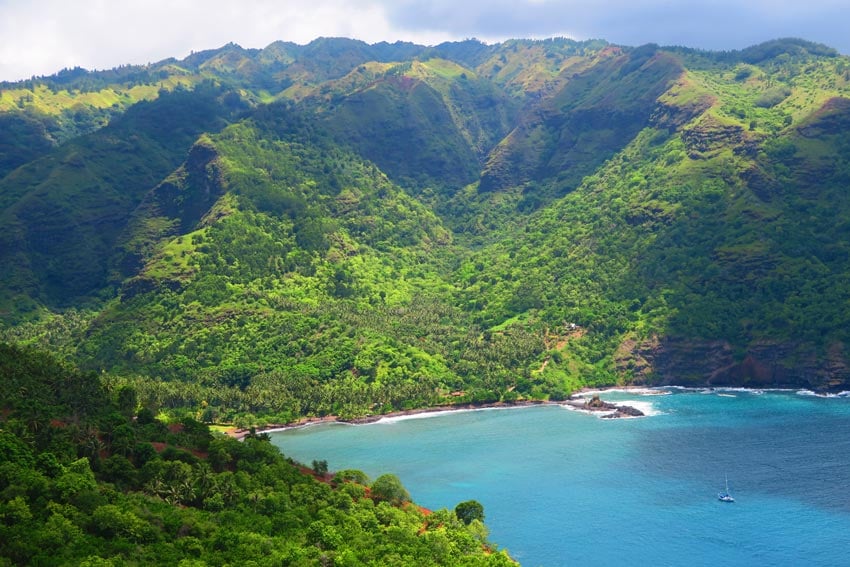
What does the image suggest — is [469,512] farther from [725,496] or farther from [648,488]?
[725,496]

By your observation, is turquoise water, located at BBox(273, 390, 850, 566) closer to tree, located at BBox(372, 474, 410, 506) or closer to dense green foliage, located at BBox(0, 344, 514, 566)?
tree, located at BBox(372, 474, 410, 506)

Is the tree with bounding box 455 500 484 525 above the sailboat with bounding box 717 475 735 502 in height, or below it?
above

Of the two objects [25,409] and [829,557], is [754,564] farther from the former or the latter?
[25,409]

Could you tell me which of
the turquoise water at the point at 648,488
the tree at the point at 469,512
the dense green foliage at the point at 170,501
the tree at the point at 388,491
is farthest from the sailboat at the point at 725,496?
the tree at the point at 388,491

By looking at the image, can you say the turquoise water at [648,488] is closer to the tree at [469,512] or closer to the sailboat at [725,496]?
the sailboat at [725,496]

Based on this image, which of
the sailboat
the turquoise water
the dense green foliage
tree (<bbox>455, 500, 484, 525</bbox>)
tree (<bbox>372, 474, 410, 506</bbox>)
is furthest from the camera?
the sailboat

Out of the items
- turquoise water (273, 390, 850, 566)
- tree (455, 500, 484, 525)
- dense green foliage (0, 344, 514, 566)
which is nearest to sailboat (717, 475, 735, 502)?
turquoise water (273, 390, 850, 566)

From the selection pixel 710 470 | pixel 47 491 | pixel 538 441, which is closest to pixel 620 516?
pixel 710 470

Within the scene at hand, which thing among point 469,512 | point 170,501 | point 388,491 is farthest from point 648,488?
point 170,501
